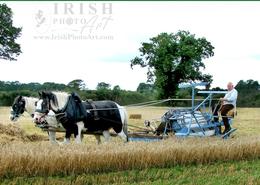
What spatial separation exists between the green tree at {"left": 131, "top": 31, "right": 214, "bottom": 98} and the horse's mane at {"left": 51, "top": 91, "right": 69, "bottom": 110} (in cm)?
4469

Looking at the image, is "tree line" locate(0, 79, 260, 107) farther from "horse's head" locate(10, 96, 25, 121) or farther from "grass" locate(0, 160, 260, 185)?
"grass" locate(0, 160, 260, 185)

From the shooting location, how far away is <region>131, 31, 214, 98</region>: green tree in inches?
2355

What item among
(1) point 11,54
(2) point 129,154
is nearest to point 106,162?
(2) point 129,154

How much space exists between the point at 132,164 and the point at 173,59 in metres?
51.9

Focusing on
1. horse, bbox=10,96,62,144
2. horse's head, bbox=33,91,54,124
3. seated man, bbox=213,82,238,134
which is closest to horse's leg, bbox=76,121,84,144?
horse's head, bbox=33,91,54,124

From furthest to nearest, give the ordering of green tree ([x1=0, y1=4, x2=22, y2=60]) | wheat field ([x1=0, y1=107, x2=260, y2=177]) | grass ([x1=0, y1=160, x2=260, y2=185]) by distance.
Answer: green tree ([x1=0, y1=4, x2=22, y2=60]) < wheat field ([x1=0, y1=107, x2=260, y2=177]) < grass ([x1=0, y1=160, x2=260, y2=185])

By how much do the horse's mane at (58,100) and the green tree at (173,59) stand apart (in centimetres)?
4469

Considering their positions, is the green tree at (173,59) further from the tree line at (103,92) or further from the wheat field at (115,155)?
the wheat field at (115,155)

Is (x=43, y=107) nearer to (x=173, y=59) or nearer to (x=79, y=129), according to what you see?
(x=79, y=129)

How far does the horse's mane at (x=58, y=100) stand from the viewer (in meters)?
13.1

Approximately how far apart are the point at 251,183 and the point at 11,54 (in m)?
35.3

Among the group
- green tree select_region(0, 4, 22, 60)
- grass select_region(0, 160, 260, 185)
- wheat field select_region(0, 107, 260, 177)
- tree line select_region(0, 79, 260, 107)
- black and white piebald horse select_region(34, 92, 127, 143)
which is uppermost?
green tree select_region(0, 4, 22, 60)

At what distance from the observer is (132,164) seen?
1094cm

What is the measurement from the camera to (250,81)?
66188mm
